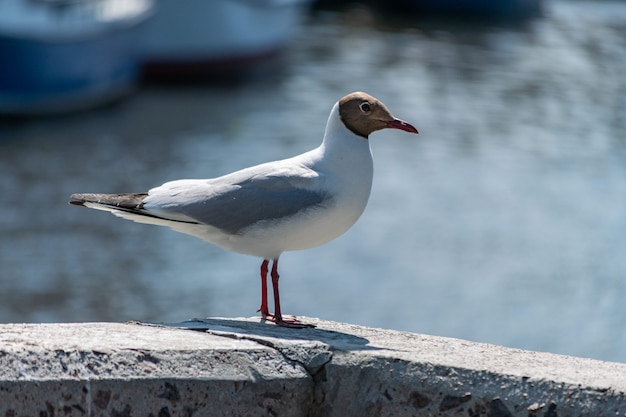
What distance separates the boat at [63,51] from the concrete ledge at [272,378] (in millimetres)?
19017

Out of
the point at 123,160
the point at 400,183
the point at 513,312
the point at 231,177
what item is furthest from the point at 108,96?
the point at 231,177

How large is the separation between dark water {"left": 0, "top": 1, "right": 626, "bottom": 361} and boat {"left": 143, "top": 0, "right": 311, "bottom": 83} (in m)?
0.83

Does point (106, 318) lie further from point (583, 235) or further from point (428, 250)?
point (583, 235)

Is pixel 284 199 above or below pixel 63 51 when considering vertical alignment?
below

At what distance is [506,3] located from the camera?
3853 cm

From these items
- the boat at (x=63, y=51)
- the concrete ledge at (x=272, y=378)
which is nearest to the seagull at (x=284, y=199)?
the concrete ledge at (x=272, y=378)

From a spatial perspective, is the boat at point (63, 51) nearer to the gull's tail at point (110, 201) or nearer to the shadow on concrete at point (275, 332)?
the gull's tail at point (110, 201)

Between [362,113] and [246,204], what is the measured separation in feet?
1.77

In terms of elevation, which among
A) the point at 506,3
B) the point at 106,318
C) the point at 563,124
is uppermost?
the point at 506,3

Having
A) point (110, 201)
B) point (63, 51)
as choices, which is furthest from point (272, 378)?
point (63, 51)

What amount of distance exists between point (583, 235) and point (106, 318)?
6.94 meters

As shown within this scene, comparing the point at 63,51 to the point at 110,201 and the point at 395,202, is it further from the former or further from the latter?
the point at 110,201

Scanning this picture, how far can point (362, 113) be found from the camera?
461 centimetres

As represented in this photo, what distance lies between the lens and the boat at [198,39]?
2795cm
